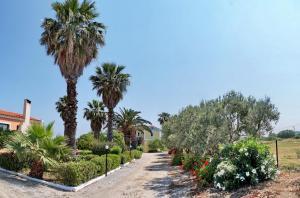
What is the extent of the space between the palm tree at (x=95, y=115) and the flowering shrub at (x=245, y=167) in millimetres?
43236

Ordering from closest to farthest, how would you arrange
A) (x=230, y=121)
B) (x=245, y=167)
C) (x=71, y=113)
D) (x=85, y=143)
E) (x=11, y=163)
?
(x=245, y=167)
(x=11, y=163)
(x=230, y=121)
(x=71, y=113)
(x=85, y=143)

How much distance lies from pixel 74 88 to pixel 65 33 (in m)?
4.14

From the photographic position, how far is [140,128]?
5872 centimetres

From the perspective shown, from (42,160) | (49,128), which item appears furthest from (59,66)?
(42,160)

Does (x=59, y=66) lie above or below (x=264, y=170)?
above

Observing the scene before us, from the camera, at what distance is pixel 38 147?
16.9 metres

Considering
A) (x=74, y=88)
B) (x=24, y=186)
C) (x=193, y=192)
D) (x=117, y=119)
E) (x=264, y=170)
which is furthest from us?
(x=117, y=119)

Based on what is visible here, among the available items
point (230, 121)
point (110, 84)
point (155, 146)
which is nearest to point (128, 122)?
point (110, 84)

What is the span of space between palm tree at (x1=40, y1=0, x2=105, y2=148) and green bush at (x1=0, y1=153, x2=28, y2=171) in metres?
5.79

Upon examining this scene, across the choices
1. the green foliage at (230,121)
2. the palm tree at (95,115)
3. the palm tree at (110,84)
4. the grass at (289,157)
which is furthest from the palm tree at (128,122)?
the green foliage at (230,121)

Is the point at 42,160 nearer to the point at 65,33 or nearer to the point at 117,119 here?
the point at 65,33

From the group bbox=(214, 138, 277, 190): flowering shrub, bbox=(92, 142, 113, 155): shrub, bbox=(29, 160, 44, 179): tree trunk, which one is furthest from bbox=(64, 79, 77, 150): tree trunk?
bbox=(214, 138, 277, 190): flowering shrub

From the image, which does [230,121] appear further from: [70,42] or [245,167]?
[70,42]

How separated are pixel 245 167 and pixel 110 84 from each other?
101 ft
